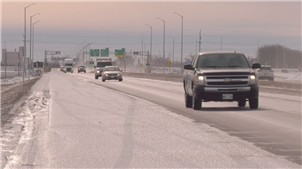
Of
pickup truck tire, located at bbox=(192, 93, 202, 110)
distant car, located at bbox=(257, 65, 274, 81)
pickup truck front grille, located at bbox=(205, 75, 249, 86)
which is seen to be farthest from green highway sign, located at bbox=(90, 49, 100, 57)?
pickup truck front grille, located at bbox=(205, 75, 249, 86)

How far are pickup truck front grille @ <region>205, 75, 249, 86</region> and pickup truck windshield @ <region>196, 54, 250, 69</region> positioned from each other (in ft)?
2.40

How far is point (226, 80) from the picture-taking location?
1961cm

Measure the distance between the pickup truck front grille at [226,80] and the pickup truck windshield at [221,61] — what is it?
0.73 metres

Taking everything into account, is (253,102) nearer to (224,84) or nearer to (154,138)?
(224,84)

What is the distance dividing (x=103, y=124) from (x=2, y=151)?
4.85m

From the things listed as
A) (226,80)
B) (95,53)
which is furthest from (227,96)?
(95,53)

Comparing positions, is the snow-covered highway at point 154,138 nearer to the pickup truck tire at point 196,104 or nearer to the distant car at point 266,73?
the pickup truck tire at point 196,104

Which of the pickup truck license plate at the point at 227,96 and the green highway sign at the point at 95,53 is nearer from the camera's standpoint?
the pickup truck license plate at the point at 227,96

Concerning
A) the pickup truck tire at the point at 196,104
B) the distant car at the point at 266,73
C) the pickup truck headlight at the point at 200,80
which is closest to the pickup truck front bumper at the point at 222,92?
the pickup truck headlight at the point at 200,80

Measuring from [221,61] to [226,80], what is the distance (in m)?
1.12

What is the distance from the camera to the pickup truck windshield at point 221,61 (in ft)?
66.8

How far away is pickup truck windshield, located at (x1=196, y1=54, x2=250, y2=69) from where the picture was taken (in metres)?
20.4

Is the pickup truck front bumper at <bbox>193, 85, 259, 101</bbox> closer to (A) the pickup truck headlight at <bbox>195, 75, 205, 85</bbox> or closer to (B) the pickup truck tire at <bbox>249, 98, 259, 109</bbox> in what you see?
(A) the pickup truck headlight at <bbox>195, 75, 205, 85</bbox>

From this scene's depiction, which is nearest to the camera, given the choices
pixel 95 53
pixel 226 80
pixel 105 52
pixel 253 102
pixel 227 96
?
pixel 227 96
